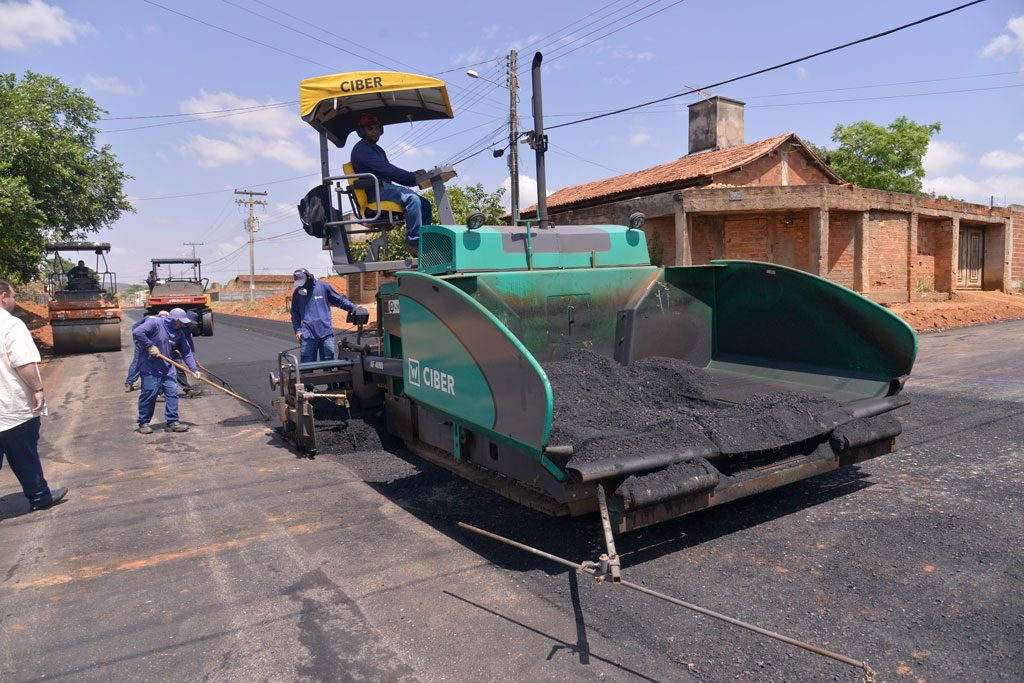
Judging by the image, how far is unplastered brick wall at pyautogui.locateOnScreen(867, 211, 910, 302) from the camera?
17109 millimetres

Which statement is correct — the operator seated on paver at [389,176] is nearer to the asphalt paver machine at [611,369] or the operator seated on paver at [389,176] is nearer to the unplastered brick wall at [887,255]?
the asphalt paver machine at [611,369]

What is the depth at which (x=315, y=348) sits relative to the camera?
7.32m

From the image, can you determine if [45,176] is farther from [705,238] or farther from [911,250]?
[911,250]

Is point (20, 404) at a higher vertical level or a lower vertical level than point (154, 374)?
higher

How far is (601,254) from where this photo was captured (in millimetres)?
5188

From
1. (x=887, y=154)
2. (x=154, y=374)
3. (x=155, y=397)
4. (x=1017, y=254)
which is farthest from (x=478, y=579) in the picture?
(x=887, y=154)

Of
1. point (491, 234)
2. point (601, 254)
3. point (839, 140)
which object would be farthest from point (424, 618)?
point (839, 140)

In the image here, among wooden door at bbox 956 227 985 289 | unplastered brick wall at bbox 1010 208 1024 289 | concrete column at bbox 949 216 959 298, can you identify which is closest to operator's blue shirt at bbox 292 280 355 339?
concrete column at bbox 949 216 959 298

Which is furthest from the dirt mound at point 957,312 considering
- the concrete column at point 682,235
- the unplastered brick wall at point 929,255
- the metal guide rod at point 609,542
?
the metal guide rod at point 609,542

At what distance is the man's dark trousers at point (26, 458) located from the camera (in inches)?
180

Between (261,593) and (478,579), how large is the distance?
107cm

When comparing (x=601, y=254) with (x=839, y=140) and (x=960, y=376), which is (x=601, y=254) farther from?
(x=839, y=140)

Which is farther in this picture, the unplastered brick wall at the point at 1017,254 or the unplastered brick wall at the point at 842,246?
the unplastered brick wall at the point at 1017,254

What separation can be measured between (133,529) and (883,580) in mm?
4285
